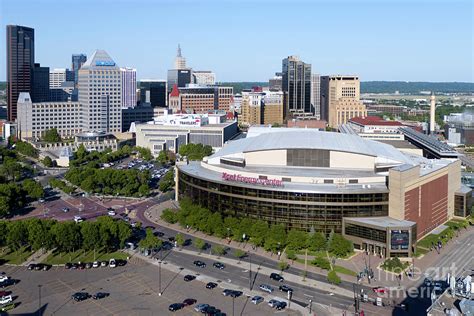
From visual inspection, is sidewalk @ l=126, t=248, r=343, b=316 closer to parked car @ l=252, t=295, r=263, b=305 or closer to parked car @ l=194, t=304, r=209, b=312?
parked car @ l=252, t=295, r=263, b=305

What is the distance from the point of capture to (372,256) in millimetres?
65500

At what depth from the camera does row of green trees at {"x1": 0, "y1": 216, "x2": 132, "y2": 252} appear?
64.2 meters

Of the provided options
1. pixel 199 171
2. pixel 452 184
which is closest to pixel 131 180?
pixel 199 171

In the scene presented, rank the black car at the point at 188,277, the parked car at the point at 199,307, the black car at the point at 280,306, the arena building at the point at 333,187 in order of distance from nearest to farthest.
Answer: the parked car at the point at 199,307
the black car at the point at 280,306
the black car at the point at 188,277
the arena building at the point at 333,187

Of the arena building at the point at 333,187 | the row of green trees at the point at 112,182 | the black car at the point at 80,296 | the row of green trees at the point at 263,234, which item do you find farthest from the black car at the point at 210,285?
the row of green trees at the point at 112,182

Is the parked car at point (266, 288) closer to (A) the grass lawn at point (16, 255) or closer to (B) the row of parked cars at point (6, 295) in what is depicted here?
(B) the row of parked cars at point (6, 295)

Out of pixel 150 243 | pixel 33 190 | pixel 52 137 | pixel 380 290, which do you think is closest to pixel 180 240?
pixel 150 243

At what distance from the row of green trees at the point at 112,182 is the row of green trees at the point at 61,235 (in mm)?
30844

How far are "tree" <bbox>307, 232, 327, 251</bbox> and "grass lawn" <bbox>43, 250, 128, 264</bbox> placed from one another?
2151 centimetres

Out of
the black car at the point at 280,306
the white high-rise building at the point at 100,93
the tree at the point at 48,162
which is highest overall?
the white high-rise building at the point at 100,93

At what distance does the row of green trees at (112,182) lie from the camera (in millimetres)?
98125

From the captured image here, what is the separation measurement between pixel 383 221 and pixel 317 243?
850cm

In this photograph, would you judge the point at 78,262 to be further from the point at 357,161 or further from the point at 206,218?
the point at 357,161

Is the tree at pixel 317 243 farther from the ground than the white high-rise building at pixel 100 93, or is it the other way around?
the white high-rise building at pixel 100 93
